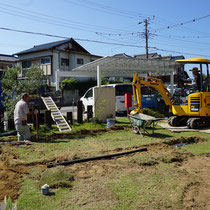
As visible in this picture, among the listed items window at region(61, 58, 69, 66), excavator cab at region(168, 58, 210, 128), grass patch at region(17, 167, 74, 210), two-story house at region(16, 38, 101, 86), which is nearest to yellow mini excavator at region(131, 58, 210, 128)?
excavator cab at region(168, 58, 210, 128)

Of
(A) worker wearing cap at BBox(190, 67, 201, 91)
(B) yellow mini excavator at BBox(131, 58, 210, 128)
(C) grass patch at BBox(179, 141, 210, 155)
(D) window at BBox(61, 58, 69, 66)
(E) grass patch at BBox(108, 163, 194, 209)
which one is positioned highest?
(D) window at BBox(61, 58, 69, 66)

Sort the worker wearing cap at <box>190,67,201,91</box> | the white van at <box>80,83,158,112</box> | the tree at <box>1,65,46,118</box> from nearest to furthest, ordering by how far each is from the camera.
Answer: the tree at <box>1,65,46,118</box>, the worker wearing cap at <box>190,67,201,91</box>, the white van at <box>80,83,158,112</box>

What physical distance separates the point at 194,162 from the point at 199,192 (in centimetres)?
178

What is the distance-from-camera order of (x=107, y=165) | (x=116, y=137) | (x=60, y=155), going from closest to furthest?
(x=107, y=165), (x=60, y=155), (x=116, y=137)

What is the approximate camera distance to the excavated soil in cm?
389

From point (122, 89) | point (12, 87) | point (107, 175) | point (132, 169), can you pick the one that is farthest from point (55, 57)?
point (107, 175)

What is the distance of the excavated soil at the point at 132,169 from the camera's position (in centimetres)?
389

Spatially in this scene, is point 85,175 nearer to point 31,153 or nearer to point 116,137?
point 31,153

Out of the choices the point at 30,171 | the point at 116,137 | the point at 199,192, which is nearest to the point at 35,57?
the point at 116,137

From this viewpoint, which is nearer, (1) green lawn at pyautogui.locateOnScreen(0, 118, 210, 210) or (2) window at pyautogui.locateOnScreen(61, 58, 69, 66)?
(1) green lawn at pyautogui.locateOnScreen(0, 118, 210, 210)

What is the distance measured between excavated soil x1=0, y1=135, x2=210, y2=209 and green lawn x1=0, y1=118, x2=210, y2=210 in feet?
0.07

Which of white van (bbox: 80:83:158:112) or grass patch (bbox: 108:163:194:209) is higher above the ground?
white van (bbox: 80:83:158:112)

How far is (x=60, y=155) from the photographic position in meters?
6.27

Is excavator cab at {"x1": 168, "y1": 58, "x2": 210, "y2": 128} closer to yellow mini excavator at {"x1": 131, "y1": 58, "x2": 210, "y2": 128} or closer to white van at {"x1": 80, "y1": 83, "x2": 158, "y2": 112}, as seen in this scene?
yellow mini excavator at {"x1": 131, "y1": 58, "x2": 210, "y2": 128}
